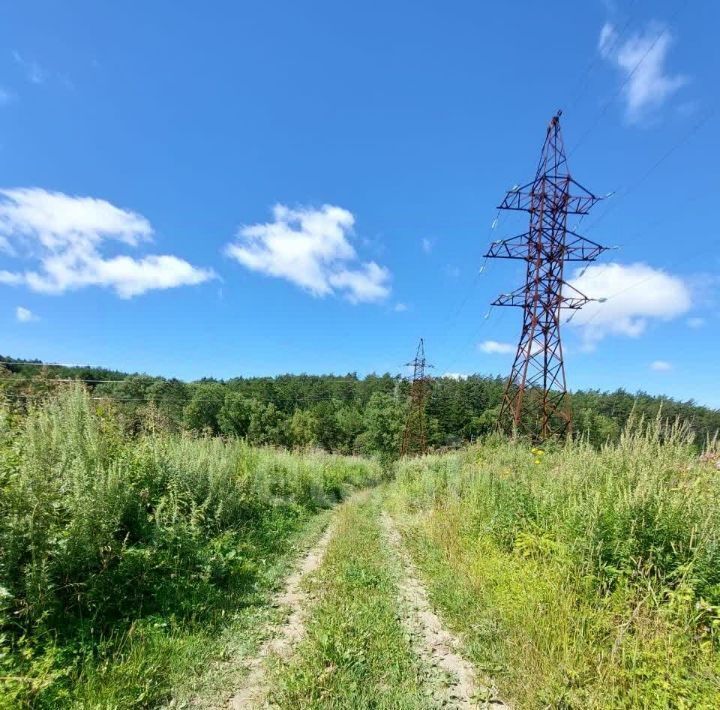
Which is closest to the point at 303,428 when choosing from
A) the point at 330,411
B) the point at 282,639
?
the point at 330,411

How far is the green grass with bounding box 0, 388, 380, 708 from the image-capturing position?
336 centimetres

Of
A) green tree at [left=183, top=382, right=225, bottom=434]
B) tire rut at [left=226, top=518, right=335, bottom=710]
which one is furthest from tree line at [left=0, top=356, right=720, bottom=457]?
tire rut at [left=226, top=518, right=335, bottom=710]

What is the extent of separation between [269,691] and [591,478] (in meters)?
4.56

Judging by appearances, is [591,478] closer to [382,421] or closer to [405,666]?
[405,666]

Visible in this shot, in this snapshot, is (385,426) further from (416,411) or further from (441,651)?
(441,651)

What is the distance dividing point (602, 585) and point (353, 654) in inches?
102

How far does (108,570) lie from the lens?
14.8 feet

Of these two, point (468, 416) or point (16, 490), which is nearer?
point (16, 490)

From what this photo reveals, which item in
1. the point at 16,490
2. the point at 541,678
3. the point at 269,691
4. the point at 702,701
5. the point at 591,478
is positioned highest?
the point at 591,478

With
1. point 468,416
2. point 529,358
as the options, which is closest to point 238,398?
point 468,416

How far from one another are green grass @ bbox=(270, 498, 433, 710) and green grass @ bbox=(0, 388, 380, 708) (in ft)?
2.56

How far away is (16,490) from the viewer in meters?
3.99

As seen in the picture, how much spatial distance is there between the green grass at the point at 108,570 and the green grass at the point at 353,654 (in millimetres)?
780

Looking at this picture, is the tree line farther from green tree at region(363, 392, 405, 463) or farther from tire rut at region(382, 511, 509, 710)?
tire rut at region(382, 511, 509, 710)
